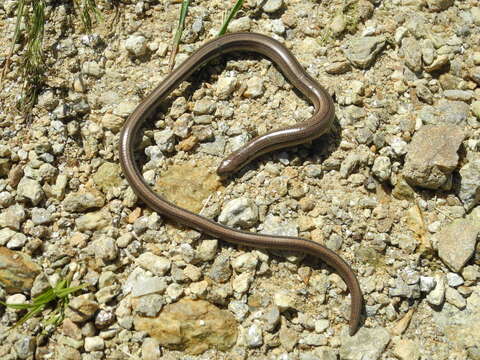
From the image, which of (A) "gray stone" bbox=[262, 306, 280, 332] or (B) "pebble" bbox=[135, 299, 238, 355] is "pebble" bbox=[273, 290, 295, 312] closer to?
(A) "gray stone" bbox=[262, 306, 280, 332]

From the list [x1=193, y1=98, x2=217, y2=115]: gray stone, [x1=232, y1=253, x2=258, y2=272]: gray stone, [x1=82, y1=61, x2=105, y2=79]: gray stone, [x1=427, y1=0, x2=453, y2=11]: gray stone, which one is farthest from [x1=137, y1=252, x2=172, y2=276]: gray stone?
[x1=427, y1=0, x2=453, y2=11]: gray stone

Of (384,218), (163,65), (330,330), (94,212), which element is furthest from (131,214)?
(384,218)

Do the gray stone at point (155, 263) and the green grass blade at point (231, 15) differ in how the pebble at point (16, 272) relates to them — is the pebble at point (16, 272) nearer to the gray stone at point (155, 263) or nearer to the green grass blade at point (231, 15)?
the gray stone at point (155, 263)

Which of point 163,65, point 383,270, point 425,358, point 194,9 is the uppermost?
point 194,9

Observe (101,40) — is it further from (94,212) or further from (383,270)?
(383,270)

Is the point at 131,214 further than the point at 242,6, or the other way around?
the point at 242,6

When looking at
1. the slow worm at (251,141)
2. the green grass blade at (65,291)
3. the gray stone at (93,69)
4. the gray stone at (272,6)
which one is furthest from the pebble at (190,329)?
the gray stone at (272,6)

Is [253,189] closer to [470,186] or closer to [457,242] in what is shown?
[457,242]
